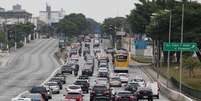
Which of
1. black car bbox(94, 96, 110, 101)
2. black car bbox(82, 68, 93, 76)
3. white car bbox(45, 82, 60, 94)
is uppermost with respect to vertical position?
black car bbox(94, 96, 110, 101)

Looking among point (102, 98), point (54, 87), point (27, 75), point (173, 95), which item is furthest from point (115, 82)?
point (102, 98)

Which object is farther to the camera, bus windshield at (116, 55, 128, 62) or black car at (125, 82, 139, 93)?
bus windshield at (116, 55, 128, 62)

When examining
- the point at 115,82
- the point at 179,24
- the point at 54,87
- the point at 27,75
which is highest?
the point at 179,24

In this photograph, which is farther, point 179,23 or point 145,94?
point 179,23

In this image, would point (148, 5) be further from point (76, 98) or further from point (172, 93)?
point (76, 98)

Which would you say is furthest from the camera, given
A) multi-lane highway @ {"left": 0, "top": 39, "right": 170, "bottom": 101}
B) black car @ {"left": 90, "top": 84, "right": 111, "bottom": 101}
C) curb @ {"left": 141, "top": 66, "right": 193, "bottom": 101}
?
multi-lane highway @ {"left": 0, "top": 39, "right": 170, "bottom": 101}

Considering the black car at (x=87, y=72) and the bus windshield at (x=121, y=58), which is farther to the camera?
the bus windshield at (x=121, y=58)

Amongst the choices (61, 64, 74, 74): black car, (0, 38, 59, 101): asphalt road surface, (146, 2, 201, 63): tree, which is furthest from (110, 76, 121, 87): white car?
(146, 2, 201, 63): tree

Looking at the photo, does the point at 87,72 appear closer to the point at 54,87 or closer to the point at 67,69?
the point at 67,69

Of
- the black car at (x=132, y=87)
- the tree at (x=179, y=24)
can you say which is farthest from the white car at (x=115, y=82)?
the tree at (x=179, y=24)

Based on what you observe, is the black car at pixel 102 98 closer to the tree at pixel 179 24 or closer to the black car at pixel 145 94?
the black car at pixel 145 94

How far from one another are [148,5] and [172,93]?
290 ft

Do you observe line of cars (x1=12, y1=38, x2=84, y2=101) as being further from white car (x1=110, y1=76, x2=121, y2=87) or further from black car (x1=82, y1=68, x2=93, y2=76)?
white car (x1=110, y1=76, x2=121, y2=87)

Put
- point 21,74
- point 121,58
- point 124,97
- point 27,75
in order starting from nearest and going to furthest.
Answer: point 124,97 → point 27,75 → point 21,74 → point 121,58
